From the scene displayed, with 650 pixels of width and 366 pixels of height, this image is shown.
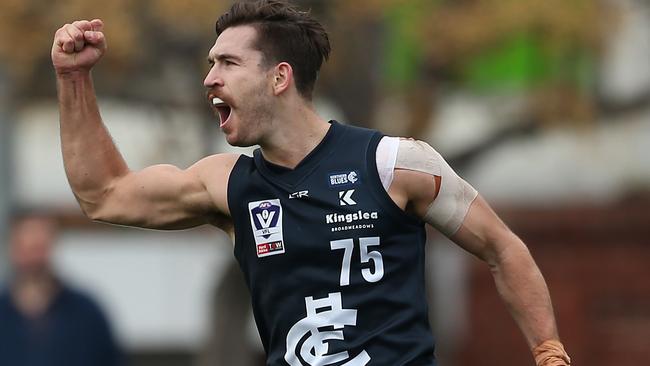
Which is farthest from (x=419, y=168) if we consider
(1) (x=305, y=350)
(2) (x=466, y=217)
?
(1) (x=305, y=350)

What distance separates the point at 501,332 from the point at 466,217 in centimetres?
1217

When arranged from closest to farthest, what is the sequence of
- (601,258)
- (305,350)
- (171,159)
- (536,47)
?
(305,350) < (536,47) < (171,159) < (601,258)

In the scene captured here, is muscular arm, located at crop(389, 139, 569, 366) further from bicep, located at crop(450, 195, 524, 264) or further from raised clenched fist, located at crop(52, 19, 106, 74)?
raised clenched fist, located at crop(52, 19, 106, 74)

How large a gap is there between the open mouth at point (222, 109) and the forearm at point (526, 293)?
1.12 meters

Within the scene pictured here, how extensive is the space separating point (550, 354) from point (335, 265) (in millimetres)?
849

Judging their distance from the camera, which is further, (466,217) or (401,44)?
(401,44)

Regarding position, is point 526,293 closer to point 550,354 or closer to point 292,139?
point 550,354

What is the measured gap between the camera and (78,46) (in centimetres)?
664

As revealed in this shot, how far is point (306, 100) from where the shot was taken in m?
6.84

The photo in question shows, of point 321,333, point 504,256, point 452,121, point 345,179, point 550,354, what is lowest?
point 452,121

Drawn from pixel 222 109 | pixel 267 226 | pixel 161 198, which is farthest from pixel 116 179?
pixel 267 226

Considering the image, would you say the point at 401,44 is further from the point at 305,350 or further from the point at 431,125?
the point at 305,350

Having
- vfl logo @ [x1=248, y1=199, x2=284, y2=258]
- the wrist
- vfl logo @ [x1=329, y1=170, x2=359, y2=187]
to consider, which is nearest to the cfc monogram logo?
vfl logo @ [x1=248, y1=199, x2=284, y2=258]

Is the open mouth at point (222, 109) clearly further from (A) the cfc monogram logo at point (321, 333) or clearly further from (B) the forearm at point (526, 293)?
(B) the forearm at point (526, 293)
